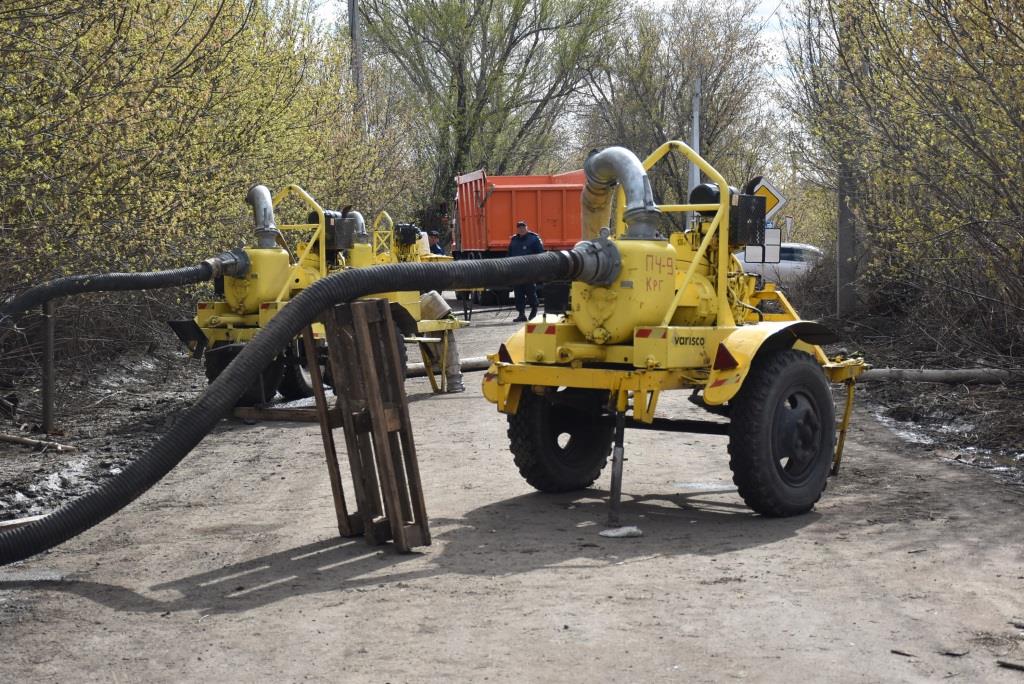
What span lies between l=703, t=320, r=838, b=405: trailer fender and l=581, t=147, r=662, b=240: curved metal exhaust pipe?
845mm

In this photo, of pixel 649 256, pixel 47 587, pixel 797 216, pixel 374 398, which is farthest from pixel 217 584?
pixel 797 216

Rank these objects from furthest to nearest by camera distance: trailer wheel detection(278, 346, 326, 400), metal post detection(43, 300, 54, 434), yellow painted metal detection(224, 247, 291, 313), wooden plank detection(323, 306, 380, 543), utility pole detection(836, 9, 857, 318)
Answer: utility pole detection(836, 9, 857, 318), trailer wheel detection(278, 346, 326, 400), yellow painted metal detection(224, 247, 291, 313), metal post detection(43, 300, 54, 434), wooden plank detection(323, 306, 380, 543)

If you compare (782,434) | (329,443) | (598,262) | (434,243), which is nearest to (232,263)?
(329,443)

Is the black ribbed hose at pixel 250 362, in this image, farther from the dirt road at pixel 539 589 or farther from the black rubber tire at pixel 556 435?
the black rubber tire at pixel 556 435

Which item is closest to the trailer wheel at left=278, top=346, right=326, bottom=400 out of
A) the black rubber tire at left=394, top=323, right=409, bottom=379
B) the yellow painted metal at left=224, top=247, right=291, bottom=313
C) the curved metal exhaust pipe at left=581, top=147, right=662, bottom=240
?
the yellow painted metal at left=224, top=247, right=291, bottom=313

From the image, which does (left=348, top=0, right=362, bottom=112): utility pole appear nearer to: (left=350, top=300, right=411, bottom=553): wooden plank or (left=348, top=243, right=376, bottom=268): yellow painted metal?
(left=348, top=243, right=376, bottom=268): yellow painted metal

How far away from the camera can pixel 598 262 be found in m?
7.88

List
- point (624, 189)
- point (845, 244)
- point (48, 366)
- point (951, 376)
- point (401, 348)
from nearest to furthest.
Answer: point (624, 189) → point (48, 366) → point (401, 348) → point (951, 376) → point (845, 244)

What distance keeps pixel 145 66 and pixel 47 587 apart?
7.63m

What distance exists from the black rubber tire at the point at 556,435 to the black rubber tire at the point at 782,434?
3.43 ft

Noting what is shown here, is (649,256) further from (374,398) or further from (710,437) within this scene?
(710,437)

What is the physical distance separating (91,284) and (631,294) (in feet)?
15.2

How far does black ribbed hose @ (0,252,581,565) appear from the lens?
6.20 meters

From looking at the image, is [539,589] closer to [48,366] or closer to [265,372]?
[48,366]
